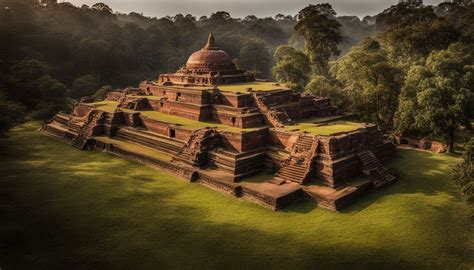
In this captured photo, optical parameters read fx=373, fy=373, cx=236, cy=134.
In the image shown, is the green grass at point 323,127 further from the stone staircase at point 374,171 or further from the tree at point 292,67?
the tree at point 292,67

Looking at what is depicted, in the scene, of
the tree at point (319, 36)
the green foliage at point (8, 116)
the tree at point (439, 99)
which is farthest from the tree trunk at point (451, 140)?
the green foliage at point (8, 116)

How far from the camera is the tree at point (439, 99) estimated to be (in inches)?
817

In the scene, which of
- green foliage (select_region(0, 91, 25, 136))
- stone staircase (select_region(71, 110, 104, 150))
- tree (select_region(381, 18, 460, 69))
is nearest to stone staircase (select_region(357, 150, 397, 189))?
tree (select_region(381, 18, 460, 69))

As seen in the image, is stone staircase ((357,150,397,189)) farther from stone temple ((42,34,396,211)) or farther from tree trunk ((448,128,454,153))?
tree trunk ((448,128,454,153))

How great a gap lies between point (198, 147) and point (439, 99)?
1370 centimetres

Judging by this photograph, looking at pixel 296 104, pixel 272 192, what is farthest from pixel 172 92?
pixel 272 192

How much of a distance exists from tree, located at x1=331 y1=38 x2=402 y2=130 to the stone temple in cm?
300

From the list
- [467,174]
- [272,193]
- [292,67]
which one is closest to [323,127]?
[272,193]

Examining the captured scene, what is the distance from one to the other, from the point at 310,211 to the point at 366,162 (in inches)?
191

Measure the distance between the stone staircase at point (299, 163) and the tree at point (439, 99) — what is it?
7.99 m

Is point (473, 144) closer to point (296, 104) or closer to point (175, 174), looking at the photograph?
point (296, 104)

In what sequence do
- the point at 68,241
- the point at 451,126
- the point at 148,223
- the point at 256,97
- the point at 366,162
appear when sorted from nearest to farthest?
the point at 68,241 → the point at 148,223 → the point at 366,162 → the point at 451,126 → the point at 256,97

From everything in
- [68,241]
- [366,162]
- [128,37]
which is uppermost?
[128,37]

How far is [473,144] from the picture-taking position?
15.6 meters
